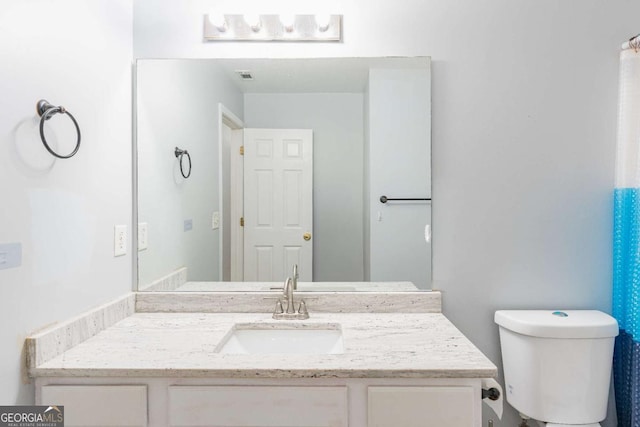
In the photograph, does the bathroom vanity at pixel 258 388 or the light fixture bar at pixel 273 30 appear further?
the light fixture bar at pixel 273 30

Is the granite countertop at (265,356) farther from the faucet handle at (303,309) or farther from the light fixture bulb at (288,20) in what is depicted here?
the light fixture bulb at (288,20)

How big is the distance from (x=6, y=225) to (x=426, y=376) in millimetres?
1196

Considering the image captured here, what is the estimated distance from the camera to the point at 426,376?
3.79ft

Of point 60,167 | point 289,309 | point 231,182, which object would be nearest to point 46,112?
point 60,167

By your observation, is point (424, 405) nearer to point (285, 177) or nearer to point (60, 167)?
point (285, 177)

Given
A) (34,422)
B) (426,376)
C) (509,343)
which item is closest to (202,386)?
(34,422)

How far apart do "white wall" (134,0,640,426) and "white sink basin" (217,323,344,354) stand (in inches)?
21.0

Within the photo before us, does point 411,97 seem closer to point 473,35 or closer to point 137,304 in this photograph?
point 473,35

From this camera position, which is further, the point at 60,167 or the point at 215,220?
the point at 215,220

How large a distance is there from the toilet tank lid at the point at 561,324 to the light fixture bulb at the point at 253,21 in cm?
154

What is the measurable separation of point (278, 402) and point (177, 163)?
3.66ft

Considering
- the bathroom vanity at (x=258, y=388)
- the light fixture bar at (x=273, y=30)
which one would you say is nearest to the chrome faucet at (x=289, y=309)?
the bathroom vanity at (x=258, y=388)

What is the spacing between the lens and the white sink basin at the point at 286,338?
1.53 meters

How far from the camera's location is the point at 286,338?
1.56 meters
